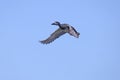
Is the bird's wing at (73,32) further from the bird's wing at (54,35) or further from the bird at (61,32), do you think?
the bird's wing at (54,35)

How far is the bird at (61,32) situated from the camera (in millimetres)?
39594

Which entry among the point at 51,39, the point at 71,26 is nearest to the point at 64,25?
the point at 71,26

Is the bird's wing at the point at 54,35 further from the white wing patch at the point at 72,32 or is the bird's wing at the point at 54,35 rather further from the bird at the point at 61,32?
the white wing patch at the point at 72,32

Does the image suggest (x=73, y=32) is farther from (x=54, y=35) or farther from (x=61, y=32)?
(x=54, y=35)

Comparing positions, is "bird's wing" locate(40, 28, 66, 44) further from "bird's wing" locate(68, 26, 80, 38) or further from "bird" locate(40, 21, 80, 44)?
"bird's wing" locate(68, 26, 80, 38)

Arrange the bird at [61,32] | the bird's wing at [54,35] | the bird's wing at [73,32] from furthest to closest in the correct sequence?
the bird's wing at [54,35], the bird at [61,32], the bird's wing at [73,32]

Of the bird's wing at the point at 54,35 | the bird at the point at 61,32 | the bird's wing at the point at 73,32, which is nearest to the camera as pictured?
the bird's wing at the point at 73,32

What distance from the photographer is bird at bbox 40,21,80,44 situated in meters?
39.6

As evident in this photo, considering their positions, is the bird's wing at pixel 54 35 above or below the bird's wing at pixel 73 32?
above

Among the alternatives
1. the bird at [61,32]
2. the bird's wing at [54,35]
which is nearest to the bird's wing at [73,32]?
the bird at [61,32]

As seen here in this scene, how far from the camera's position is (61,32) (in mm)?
41375

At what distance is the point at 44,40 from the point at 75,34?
5.25m

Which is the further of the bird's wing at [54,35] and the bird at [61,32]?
the bird's wing at [54,35]

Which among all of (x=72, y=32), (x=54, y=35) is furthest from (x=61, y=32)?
(x=72, y=32)
